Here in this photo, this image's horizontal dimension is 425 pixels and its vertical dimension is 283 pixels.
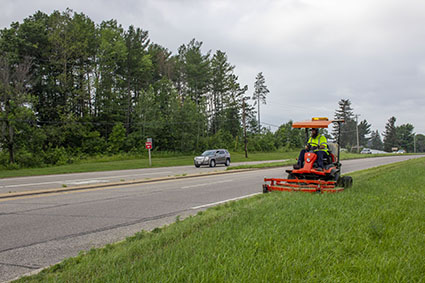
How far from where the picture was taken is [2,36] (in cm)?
4759

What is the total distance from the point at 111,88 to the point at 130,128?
294 inches

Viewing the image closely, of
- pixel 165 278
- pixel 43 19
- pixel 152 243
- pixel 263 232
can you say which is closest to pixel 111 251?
pixel 152 243

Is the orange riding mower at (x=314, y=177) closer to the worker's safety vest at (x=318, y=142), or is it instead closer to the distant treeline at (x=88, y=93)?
the worker's safety vest at (x=318, y=142)

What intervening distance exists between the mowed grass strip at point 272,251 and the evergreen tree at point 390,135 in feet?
462

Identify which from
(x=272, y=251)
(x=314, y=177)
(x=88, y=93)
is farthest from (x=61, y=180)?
(x=88, y=93)

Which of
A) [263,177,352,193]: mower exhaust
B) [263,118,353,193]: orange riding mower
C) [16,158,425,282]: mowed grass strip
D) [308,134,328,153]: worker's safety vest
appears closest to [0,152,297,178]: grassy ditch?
[263,177,352,193]: mower exhaust

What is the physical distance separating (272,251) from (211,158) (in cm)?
2678

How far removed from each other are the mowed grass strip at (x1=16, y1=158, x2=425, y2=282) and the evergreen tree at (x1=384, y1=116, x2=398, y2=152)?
141 metres

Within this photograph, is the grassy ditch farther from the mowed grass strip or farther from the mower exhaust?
the mowed grass strip

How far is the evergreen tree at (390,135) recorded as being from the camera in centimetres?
13050

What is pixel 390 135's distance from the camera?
133m

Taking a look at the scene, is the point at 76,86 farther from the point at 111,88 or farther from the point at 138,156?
the point at 138,156

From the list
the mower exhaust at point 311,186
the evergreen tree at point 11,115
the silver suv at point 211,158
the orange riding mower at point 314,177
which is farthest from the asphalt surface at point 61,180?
the evergreen tree at point 11,115

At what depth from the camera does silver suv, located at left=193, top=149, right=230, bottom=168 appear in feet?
100
